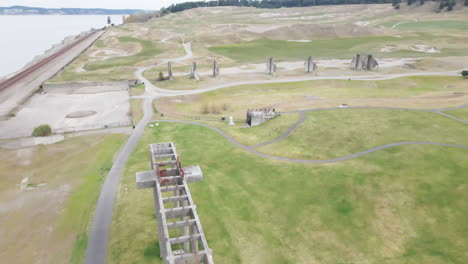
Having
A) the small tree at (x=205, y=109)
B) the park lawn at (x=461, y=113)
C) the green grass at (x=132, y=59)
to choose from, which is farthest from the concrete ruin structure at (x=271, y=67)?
the park lawn at (x=461, y=113)

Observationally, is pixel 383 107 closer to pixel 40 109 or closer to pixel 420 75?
pixel 420 75

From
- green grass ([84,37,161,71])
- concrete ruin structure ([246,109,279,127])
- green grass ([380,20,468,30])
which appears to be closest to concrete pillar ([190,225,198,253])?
concrete ruin structure ([246,109,279,127])

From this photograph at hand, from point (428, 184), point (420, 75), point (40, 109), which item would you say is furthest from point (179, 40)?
point (428, 184)

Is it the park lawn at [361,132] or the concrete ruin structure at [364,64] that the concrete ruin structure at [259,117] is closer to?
the park lawn at [361,132]

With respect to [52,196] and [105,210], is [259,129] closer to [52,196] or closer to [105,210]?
[105,210]

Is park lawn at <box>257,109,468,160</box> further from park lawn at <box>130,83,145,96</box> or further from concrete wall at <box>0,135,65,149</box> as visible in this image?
park lawn at <box>130,83,145,96</box>
